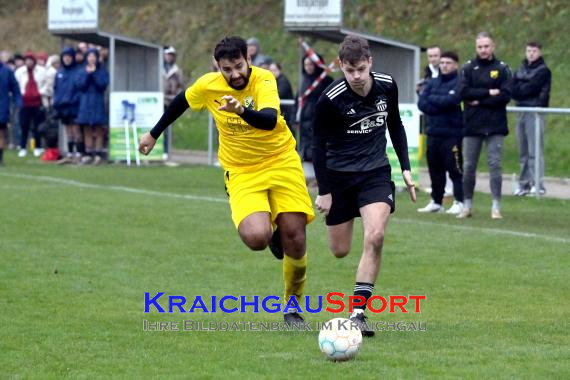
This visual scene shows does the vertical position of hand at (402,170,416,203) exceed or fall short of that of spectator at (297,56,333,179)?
it falls short

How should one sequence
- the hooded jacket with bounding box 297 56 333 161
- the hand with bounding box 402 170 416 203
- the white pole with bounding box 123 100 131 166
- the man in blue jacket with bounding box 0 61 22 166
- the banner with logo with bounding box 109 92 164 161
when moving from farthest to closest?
the man in blue jacket with bounding box 0 61 22 166, the banner with logo with bounding box 109 92 164 161, the white pole with bounding box 123 100 131 166, the hooded jacket with bounding box 297 56 333 161, the hand with bounding box 402 170 416 203

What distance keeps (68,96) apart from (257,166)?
17.2m

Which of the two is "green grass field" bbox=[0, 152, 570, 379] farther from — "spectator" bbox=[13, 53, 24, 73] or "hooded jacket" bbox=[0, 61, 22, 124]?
"spectator" bbox=[13, 53, 24, 73]

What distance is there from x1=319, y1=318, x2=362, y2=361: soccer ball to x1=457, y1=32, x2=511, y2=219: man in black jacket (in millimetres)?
8088

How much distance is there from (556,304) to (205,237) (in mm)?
5127

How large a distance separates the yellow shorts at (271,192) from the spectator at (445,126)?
7.44m

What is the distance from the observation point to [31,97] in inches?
1138

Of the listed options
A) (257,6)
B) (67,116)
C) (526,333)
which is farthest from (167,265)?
(257,6)

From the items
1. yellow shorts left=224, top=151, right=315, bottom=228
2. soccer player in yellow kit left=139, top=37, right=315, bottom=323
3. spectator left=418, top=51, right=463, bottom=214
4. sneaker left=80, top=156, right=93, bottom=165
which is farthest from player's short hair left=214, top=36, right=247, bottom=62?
sneaker left=80, top=156, right=93, bottom=165

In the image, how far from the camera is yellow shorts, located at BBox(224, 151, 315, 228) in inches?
348

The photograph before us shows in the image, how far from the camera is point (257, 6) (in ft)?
119

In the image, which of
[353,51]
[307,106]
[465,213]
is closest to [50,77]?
[307,106]

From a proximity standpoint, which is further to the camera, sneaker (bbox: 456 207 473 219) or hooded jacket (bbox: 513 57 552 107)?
hooded jacket (bbox: 513 57 552 107)


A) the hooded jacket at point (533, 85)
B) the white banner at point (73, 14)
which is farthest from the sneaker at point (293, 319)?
the white banner at point (73, 14)
